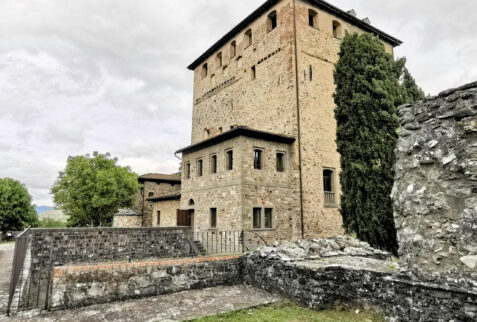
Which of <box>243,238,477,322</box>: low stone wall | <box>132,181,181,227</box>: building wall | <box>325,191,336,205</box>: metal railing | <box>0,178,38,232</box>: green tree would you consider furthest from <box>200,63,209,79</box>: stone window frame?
<box>0,178,38,232</box>: green tree

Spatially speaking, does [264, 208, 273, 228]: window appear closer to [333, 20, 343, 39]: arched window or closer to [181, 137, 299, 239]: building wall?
[181, 137, 299, 239]: building wall

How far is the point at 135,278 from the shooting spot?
21.2 feet

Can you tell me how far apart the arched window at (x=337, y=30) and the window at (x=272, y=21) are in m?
4.04

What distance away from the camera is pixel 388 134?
39.9 feet

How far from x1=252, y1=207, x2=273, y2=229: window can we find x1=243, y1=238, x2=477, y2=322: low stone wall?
680cm

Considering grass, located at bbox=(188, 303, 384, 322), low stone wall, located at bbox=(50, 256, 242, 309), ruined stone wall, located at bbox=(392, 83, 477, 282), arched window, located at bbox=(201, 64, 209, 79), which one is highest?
arched window, located at bbox=(201, 64, 209, 79)

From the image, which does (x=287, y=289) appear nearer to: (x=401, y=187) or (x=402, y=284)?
(x=402, y=284)

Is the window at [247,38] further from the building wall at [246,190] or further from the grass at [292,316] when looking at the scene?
the grass at [292,316]

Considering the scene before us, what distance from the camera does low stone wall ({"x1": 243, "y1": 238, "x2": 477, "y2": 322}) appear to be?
10.9 feet

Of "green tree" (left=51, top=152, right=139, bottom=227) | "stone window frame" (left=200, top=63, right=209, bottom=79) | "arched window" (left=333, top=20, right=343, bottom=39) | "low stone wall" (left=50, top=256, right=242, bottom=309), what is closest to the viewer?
"low stone wall" (left=50, top=256, right=242, bottom=309)

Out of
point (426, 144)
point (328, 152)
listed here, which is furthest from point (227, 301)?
point (328, 152)

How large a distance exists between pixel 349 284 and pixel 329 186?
13.3m

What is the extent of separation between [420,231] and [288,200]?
12.6m

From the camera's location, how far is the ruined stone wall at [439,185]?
10.8 ft
